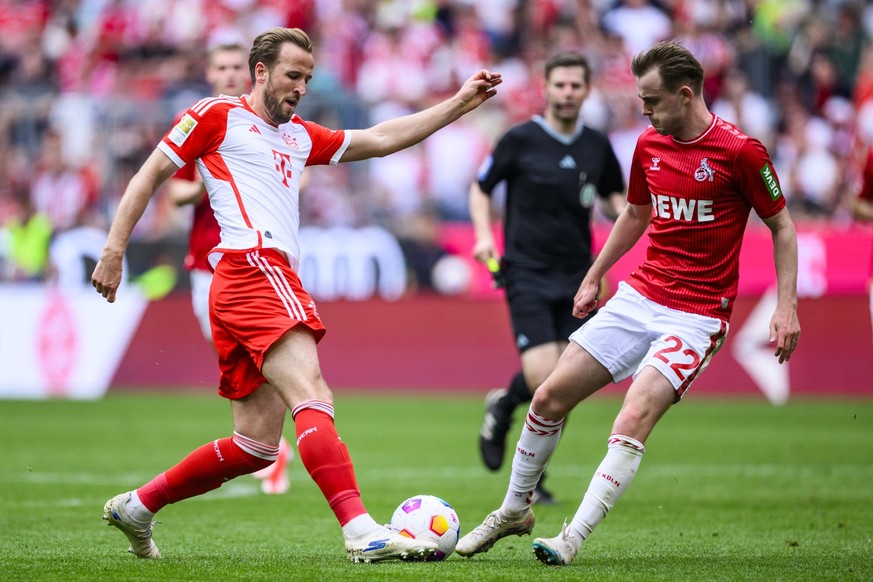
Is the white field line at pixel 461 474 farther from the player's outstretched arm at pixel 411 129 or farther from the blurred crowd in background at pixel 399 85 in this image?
the blurred crowd in background at pixel 399 85

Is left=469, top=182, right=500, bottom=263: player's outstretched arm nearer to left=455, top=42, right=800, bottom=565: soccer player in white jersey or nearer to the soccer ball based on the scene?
left=455, top=42, right=800, bottom=565: soccer player in white jersey

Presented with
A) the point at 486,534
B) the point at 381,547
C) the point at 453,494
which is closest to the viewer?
the point at 381,547

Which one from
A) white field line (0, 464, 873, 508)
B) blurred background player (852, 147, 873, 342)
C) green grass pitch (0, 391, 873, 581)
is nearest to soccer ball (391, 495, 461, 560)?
green grass pitch (0, 391, 873, 581)

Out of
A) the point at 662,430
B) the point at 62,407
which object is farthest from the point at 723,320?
the point at 62,407

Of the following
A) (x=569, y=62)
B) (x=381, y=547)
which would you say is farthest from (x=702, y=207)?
(x=569, y=62)

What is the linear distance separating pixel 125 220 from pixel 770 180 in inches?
113

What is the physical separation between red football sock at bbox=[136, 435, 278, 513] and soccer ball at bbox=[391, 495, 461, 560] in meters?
0.70

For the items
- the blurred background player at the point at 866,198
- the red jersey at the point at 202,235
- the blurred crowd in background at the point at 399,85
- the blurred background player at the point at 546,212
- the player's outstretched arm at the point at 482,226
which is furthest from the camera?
the blurred crowd in background at the point at 399,85

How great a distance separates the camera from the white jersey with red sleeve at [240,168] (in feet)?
19.6

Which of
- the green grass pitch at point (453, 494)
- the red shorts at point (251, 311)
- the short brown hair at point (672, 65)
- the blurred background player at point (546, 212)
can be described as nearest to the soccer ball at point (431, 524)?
the green grass pitch at point (453, 494)

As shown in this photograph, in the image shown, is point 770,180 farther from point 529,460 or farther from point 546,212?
point 546,212

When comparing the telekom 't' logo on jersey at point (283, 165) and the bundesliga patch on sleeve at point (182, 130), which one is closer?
the bundesliga patch on sleeve at point (182, 130)

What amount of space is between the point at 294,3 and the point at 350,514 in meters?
15.7

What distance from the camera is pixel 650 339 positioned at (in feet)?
20.4
